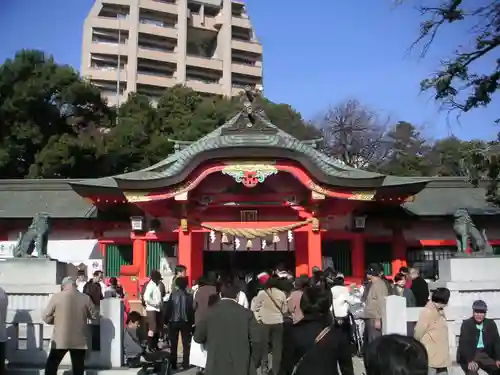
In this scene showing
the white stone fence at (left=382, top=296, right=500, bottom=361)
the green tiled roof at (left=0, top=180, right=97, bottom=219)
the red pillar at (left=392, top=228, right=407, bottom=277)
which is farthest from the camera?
the green tiled roof at (left=0, top=180, right=97, bottom=219)

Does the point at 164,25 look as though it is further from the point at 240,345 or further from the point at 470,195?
the point at 240,345

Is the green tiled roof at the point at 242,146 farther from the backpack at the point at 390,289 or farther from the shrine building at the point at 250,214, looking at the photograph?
the backpack at the point at 390,289

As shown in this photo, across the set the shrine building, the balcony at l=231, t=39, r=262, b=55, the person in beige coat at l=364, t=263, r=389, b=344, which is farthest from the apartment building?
the person in beige coat at l=364, t=263, r=389, b=344

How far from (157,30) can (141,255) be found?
41007 millimetres

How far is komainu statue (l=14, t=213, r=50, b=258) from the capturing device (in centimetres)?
971

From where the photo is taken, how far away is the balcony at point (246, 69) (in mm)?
57562

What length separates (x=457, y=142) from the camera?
39.0 meters

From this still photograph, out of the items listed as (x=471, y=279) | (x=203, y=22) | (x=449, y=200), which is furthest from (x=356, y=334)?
(x=203, y=22)

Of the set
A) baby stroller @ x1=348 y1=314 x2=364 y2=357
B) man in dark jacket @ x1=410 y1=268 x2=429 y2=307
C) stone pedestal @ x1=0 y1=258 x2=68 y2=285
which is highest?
stone pedestal @ x1=0 y1=258 x2=68 y2=285

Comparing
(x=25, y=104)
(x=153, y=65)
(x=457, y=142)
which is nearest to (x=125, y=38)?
(x=153, y=65)

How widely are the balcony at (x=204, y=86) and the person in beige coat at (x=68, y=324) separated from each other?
47.8 metres

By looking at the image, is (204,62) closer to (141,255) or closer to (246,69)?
(246,69)

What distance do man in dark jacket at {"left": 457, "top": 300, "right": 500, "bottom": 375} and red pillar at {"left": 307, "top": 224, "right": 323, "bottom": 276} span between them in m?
9.11

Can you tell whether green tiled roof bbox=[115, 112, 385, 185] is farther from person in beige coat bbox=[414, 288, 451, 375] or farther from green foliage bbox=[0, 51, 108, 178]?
green foliage bbox=[0, 51, 108, 178]
